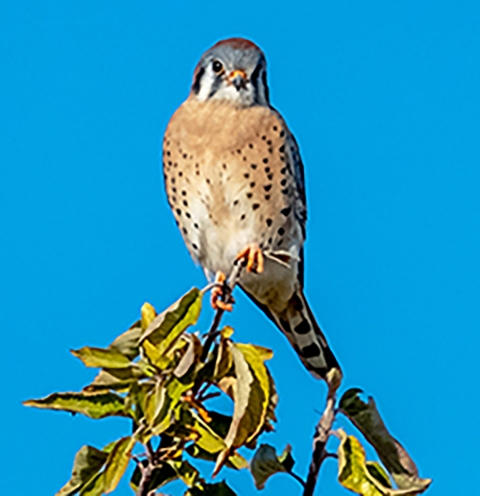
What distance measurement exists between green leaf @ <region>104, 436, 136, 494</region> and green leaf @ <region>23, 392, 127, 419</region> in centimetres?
11

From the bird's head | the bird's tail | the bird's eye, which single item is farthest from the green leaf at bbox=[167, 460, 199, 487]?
the bird's eye

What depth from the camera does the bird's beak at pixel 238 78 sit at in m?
5.38

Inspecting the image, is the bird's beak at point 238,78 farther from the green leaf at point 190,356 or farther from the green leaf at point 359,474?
the green leaf at point 359,474

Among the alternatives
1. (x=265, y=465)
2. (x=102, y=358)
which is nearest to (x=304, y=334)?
(x=265, y=465)

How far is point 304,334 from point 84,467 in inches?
123

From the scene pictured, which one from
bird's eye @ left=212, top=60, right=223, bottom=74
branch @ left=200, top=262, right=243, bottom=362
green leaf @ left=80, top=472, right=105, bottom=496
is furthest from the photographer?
bird's eye @ left=212, top=60, right=223, bottom=74

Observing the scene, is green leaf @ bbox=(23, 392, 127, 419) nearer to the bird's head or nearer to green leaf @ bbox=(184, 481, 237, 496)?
green leaf @ bbox=(184, 481, 237, 496)

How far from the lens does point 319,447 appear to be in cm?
281

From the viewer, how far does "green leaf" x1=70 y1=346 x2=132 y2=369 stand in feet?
9.30

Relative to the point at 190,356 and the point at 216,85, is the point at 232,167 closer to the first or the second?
the point at 216,85

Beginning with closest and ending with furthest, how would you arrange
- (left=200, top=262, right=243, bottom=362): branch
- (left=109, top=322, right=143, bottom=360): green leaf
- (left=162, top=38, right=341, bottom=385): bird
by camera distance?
(left=109, top=322, right=143, bottom=360): green leaf → (left=200, top=262, right=243, bottom=362): branch → (left=162, top=38, right=341, bottom=385): bird

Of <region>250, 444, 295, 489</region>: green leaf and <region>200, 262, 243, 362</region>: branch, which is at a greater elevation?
<region>200, 262, 243, 362</region>: branch

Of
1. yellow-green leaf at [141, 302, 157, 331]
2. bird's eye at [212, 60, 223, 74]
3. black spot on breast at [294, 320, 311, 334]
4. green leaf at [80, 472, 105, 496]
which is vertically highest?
bird's eye at [212, 60, 223, 74]

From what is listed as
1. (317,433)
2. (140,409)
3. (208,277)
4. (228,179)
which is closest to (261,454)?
(317,433)
